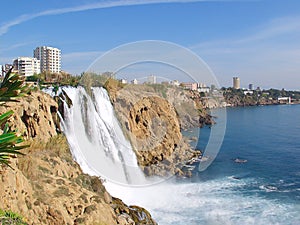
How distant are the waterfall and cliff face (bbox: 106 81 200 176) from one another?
Answer: 436mm

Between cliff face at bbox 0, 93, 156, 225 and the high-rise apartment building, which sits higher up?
the high-rise apartment building

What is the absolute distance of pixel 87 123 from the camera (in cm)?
1163

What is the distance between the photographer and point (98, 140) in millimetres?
11422

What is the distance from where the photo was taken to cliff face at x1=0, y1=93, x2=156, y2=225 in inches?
211

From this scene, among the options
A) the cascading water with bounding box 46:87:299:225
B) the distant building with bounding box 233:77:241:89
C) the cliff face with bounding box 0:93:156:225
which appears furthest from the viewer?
the distant building with bounding box 233:77:241:89

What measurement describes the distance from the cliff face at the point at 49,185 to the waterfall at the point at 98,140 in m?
0.83

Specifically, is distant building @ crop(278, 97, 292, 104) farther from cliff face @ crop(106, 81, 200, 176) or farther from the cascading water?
the cascading water

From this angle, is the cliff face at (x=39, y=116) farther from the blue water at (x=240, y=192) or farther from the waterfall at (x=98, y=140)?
the blue water at (x=240, y=192)

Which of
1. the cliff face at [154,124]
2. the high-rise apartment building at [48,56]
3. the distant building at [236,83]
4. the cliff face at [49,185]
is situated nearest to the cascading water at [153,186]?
the cliff face at [154,124]

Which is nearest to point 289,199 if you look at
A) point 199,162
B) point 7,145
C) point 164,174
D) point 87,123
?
point 164,174

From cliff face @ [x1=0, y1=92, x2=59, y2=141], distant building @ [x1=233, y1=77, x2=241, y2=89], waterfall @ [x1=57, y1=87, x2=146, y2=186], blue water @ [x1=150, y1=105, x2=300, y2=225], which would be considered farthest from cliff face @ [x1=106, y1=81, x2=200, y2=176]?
distant building @ [x1=233, y1=77, x2=241, y2=89]

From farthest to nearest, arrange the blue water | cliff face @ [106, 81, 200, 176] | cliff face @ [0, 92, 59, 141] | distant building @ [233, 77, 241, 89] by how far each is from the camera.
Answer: distant building @ [233, 77, 241, 89]
cliff face @ [106, 81, 200, 176]
the blue water
cliff face @ [0, 92, 59, 141]

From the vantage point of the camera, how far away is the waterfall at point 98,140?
1088 centimetres

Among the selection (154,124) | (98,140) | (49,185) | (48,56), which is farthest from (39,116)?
(48,56)
